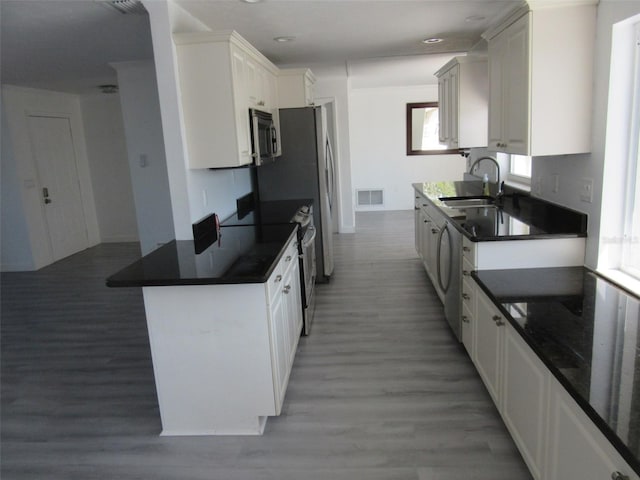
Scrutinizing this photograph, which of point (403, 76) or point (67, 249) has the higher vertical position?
point (403, 76)

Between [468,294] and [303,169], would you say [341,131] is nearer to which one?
[303,169]

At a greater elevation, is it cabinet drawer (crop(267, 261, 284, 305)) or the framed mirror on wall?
the framed mirror on wall

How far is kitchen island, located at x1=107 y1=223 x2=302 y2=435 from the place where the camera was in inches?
90.2

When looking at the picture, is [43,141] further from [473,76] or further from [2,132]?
[473,76]

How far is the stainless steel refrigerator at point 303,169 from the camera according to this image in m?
4.59

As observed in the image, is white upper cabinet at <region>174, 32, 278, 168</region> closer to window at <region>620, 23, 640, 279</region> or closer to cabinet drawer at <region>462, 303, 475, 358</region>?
cabinet drawer at <region>462, 303, 475, 358</region>

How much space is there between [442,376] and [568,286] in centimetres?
97

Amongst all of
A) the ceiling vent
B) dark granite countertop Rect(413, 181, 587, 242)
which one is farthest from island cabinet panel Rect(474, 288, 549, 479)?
the ceiling vent

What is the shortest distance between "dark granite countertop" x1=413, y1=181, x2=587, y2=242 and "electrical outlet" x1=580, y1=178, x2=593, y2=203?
95 mm

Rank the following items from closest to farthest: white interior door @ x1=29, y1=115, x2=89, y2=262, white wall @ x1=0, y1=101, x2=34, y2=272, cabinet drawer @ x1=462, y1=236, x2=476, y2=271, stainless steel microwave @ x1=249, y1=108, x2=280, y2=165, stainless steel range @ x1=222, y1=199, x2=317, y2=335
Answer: cabinet drawer @ x1=462, y1=236, x2=476, y2=271 < stainless steel microwave @ x1=249, y1=108, x2=280, y2=165 < stainless steel range @ x1=222, y1=199, x2=317, y2=335 < white wall @ x1=0, y1=101, x2=34, y2=272 < white interior door @ x1=29, y1=115, x2=89, y2=262

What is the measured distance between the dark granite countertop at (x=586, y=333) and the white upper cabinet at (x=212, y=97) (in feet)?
5.80

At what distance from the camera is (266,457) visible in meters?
2.24

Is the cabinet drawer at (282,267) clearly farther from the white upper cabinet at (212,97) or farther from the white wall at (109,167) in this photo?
the white wall at (109,167)

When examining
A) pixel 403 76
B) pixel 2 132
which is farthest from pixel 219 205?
pixel 403 76
